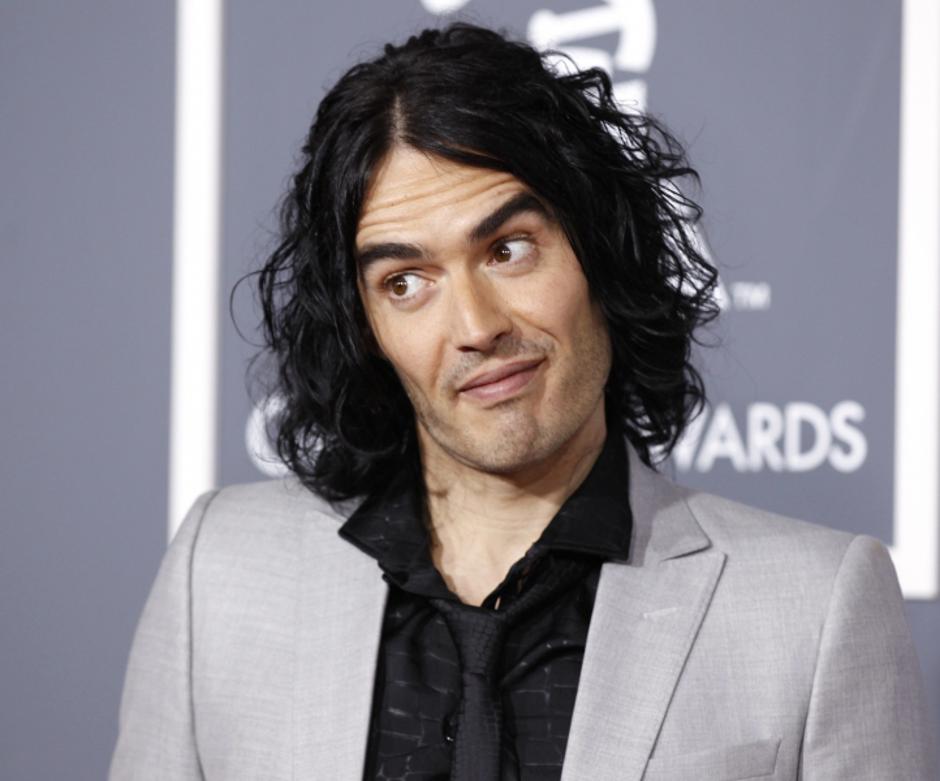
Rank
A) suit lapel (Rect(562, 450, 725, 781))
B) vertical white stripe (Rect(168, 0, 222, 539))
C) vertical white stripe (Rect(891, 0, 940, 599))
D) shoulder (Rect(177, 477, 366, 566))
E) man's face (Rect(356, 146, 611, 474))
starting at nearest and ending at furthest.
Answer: suit lapel (Rect(562, 450, 725, 781)) → man's face (Rect(356, 146, 611, 474)) → shoulder (Rect(177, 477, 366, 566)) → vertical white stripe (Rect(891, 0, 940, 599)) → vertical white stripe (Rect(168, 0, 222, 539))

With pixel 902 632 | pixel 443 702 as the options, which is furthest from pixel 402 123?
pixel 902 632

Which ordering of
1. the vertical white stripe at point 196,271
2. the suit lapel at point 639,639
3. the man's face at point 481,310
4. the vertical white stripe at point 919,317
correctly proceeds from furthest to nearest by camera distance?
1. the vertical white stripe at point 196,271
2. the vertical white stripe at point 919,317
3. the man's face at point 481,310
4. the suit lapel at point 639,639

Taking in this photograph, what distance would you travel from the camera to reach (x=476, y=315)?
63.1 inches

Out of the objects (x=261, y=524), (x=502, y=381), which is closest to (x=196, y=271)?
(x=261, y=524)

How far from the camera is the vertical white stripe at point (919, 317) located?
2322 mm

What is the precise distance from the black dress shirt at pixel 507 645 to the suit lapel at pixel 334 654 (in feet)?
0.09

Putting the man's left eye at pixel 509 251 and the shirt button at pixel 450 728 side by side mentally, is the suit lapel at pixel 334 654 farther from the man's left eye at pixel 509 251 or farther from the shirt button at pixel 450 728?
the man's left eye at pixel 509 251

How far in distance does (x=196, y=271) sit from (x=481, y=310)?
3.60 ft

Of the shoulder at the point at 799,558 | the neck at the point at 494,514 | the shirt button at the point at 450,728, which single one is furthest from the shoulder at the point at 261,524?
the shoulder at the point at 799,558

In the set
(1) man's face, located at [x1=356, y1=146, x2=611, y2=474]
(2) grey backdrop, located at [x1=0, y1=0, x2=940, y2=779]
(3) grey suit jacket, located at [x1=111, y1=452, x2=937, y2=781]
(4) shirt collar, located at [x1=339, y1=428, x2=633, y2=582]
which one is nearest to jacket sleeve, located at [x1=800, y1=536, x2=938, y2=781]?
(3) grey suit jacket, located at [x1=111, y1=452, x2=937, y2=781]

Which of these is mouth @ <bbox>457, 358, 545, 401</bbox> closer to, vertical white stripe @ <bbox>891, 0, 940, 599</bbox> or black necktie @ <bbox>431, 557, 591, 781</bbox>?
black necktie @ <bbox>431, 557, 591, 781</bbox>

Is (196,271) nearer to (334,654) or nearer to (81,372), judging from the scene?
(81,372)

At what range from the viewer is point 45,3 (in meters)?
2.69

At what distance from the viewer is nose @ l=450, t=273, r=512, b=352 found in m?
1.59
